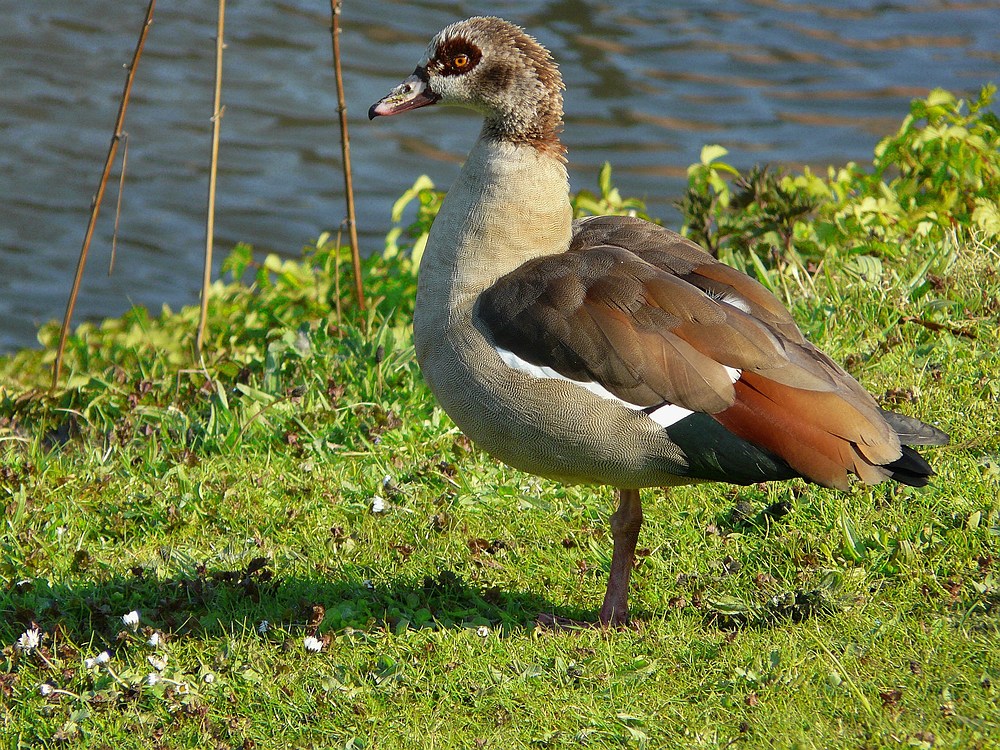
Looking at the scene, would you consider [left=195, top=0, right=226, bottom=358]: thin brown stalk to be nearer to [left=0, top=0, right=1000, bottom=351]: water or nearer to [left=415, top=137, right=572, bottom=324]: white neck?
[left=415, top=137, right=572, bottom=324]: white neck

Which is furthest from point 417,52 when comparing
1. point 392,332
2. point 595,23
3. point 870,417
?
point 870,417

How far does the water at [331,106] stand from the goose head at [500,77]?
207 inches

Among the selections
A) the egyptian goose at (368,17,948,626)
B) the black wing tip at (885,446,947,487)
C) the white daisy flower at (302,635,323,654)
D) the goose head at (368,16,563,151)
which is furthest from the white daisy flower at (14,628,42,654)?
the black wing tip at (885,446,947,487)

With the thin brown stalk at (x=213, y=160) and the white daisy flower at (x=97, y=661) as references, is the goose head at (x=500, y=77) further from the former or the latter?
the white daisy flower at (x=97, y=661)

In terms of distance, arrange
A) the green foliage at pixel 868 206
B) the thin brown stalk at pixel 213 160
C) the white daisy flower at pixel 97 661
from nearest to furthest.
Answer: the white daisy flower at pixel 97 661
the thin brown stalk at pixel 213 160
the green foliage at pixel 868 206

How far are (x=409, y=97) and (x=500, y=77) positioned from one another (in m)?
0.36

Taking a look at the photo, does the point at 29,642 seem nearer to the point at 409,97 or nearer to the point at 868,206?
the point at 409,97

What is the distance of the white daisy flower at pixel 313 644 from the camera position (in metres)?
3.85

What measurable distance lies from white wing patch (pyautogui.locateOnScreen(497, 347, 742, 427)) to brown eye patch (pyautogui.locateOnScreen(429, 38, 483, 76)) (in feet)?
3.19

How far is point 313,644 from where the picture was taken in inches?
151

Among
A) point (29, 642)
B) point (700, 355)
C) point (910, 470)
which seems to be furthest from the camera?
point (29, 642)

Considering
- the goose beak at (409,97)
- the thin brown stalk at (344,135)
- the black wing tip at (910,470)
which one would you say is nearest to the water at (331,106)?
the thin brown stalk at (344,135)

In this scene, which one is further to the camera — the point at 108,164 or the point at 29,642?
the point at 108,164

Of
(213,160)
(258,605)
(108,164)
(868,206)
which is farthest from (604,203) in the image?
(258,605)
